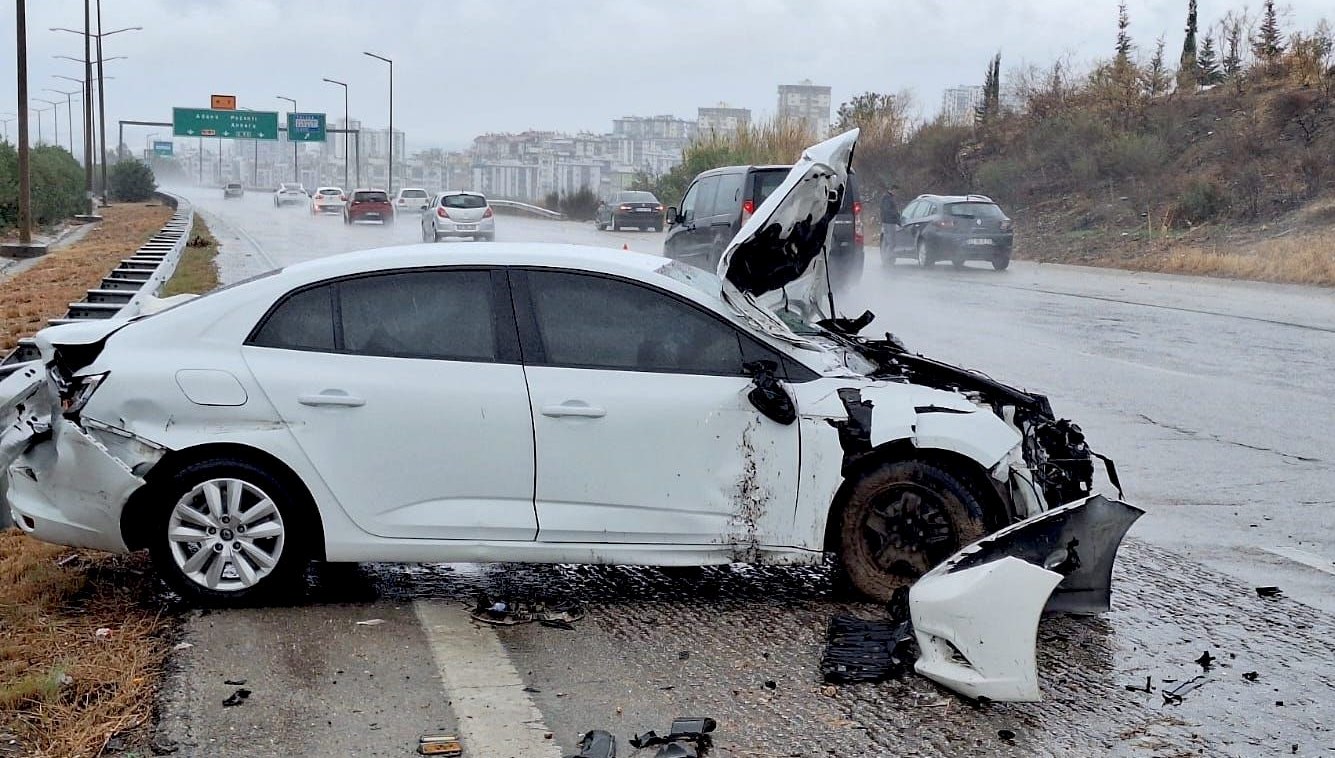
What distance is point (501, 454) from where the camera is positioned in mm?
5664

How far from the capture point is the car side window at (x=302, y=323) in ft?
19.1

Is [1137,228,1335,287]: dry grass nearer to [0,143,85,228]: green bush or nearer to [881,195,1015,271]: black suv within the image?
[881,195,1015,271]: black suv

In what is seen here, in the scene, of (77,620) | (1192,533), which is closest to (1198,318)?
(1192,533)

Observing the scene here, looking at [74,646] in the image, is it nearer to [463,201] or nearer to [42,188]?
[463,201]

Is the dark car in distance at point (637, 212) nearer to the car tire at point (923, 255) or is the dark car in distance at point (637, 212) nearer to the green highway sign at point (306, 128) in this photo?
the car tire at point (923, 255)

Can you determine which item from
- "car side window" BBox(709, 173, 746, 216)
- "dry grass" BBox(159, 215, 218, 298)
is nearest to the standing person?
"car side window" BBox(709, 173, 746, 216)

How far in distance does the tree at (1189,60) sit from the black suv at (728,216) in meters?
30.4

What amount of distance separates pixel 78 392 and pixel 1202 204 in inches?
1339

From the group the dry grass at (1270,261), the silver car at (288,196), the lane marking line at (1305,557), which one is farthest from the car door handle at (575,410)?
the silver car at (288,196)

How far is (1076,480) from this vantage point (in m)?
5.86

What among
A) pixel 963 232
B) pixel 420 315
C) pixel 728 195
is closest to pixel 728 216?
pixel 728 195

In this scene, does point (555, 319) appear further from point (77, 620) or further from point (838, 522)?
point (77, 620)

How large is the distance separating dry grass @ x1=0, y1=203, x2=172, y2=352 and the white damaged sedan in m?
7.57

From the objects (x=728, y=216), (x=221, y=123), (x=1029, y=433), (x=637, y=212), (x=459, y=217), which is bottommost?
(x=1029, y=433)
